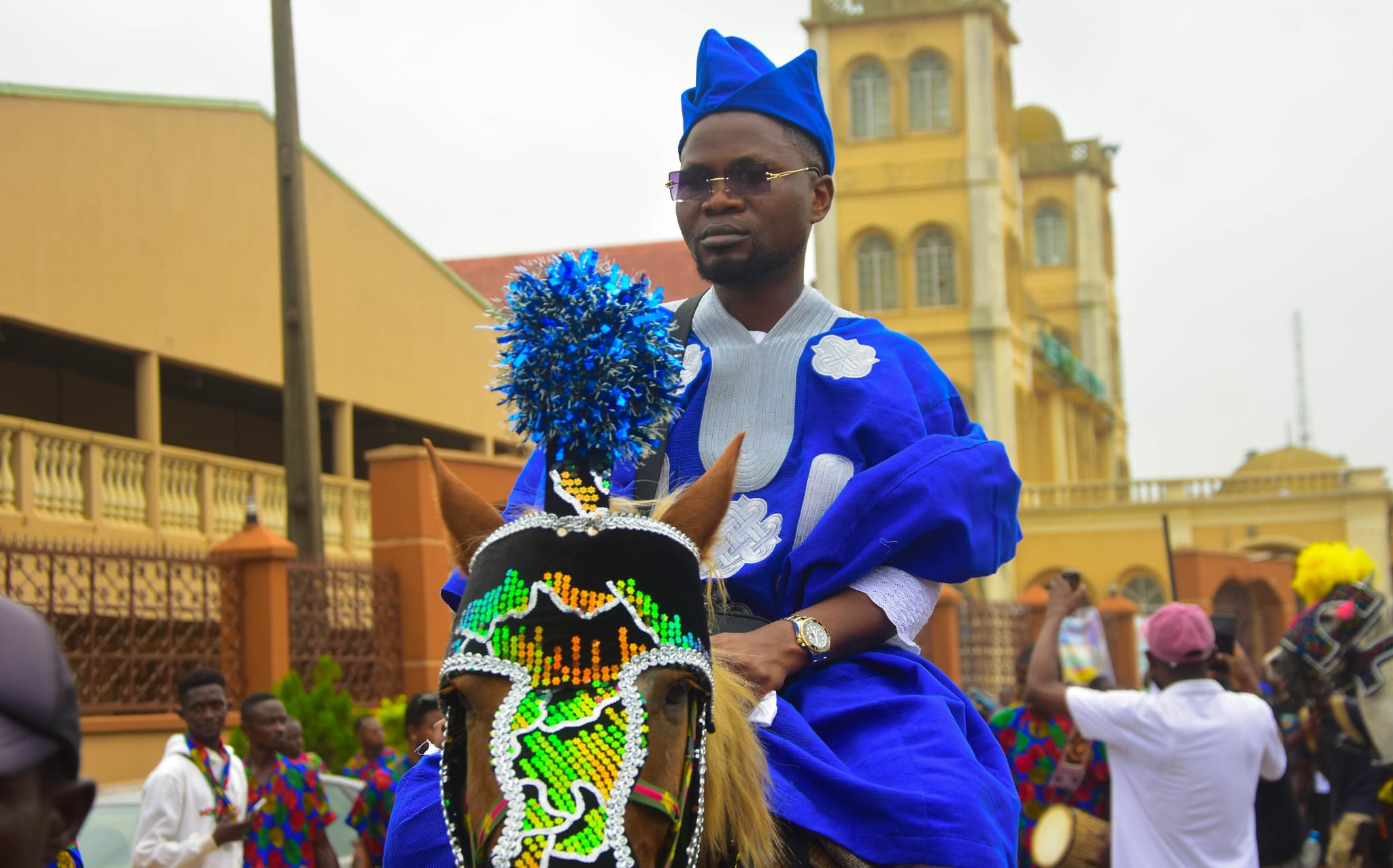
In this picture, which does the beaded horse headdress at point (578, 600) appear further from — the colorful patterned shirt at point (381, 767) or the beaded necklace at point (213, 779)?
the beaded necklace at point (213, 779)

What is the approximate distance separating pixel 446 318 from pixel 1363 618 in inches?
697

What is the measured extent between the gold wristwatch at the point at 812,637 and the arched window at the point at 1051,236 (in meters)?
62.5

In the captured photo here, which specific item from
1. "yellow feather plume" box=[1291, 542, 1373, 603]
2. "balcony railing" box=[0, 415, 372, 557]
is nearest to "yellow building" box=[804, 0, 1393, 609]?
"balcony railing" box=[0, 415, 372, 557]

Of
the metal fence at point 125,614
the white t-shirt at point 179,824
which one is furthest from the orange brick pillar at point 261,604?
the white t-shirt at point 179,824

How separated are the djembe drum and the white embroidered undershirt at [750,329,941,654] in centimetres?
442

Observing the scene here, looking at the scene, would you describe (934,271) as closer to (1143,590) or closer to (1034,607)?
(1143,590)

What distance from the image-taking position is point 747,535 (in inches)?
139

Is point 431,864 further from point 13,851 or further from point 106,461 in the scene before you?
point 106,461

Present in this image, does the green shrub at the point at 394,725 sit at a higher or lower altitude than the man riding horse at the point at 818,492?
lower

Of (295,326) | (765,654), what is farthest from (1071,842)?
(295,326)

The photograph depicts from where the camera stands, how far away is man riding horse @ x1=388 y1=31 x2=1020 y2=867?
3.15 m

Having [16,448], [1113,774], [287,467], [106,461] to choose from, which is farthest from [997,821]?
[106,461]

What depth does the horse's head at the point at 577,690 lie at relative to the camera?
249 cm

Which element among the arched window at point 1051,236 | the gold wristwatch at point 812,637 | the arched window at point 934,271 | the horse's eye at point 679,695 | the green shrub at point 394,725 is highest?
the arched window at point 1051,236
